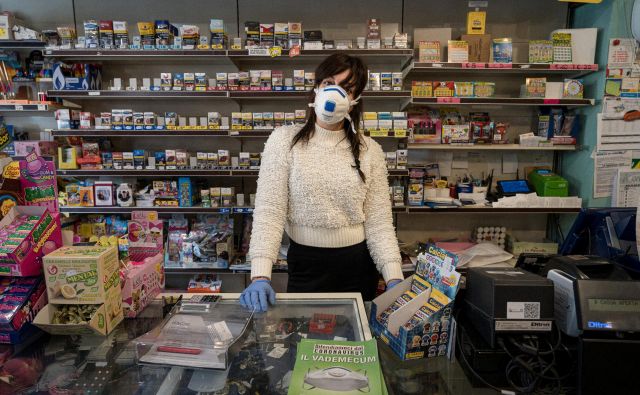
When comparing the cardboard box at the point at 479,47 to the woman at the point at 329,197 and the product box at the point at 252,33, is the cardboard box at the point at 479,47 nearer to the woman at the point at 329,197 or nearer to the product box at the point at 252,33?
the product box at the point at 252,33

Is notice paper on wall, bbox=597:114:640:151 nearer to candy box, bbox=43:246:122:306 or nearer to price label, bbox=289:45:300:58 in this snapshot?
price label, bbox=289:45:300:58

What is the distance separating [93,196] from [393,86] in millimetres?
2733

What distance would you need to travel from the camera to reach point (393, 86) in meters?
3.11

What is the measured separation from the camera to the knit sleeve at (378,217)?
1.69m

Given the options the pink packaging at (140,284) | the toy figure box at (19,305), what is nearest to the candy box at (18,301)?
the toy figure box at (19,305)

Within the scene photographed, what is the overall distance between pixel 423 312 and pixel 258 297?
56cm

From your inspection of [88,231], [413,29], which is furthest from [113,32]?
[413,29]

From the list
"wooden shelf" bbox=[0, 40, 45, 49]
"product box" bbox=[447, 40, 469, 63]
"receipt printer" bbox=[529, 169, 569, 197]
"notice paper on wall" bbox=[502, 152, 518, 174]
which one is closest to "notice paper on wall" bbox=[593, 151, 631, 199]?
"receipt printer" bbox=[529, 169, 569, 197]

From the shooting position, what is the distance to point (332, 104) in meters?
1.57

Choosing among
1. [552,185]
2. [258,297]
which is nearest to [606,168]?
[552,185]

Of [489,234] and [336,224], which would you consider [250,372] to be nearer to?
[336,224]

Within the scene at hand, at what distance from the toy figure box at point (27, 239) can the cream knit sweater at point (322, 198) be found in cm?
69

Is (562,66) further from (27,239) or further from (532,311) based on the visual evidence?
(27,239)

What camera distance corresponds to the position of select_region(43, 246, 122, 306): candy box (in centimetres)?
115
